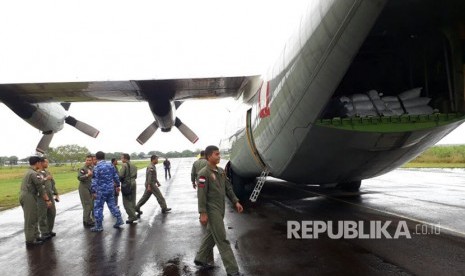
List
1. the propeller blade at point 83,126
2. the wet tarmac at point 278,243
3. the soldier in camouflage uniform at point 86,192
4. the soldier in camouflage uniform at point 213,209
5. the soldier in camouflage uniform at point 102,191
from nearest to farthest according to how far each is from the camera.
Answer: the soldier in camouflage uniform at point 213,209, the wet tarmac at point 278,243, the soldier in camouflage uniform at point 102,191, the soldier in camouflage uniform at point 86,192, the propeller blade at point 83,126

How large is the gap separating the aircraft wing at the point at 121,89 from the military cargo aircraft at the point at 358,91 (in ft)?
7.52

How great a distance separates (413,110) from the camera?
7.08 meters

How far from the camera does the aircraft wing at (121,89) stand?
10510 millimetres

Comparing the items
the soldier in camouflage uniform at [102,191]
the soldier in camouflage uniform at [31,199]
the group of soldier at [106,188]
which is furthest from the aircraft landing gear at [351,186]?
the soldier in camouflage uniform at [31,199]

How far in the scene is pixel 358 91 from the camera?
8.18 metres

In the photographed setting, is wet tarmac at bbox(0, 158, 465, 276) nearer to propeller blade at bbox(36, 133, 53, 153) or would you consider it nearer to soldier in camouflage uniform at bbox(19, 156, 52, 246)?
soldier in camouflage uniform at bbox(19, 156, 52, 246)

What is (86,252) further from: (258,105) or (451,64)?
(451,64)

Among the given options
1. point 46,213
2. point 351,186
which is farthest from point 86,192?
point 351,186

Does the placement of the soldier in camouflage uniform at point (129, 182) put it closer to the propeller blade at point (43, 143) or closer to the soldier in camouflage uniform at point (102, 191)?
the soldier in camouflage uniform at point (102, 191)

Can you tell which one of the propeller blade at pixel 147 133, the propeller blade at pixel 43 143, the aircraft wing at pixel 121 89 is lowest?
the propeller blade at pixel 43 143

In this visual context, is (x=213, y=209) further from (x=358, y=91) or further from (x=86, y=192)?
(x=86, y=192)

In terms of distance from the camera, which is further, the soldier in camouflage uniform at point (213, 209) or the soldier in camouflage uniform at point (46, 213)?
the soldier in camouflage uniform at point (46, 213)

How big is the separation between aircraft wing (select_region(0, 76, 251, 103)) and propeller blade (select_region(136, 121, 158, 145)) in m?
2.86

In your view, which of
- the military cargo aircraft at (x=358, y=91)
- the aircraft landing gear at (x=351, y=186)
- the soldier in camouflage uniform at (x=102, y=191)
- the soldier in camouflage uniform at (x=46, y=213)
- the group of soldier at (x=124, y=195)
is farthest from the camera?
the aircraft landing gear at (x=351, y=186)
